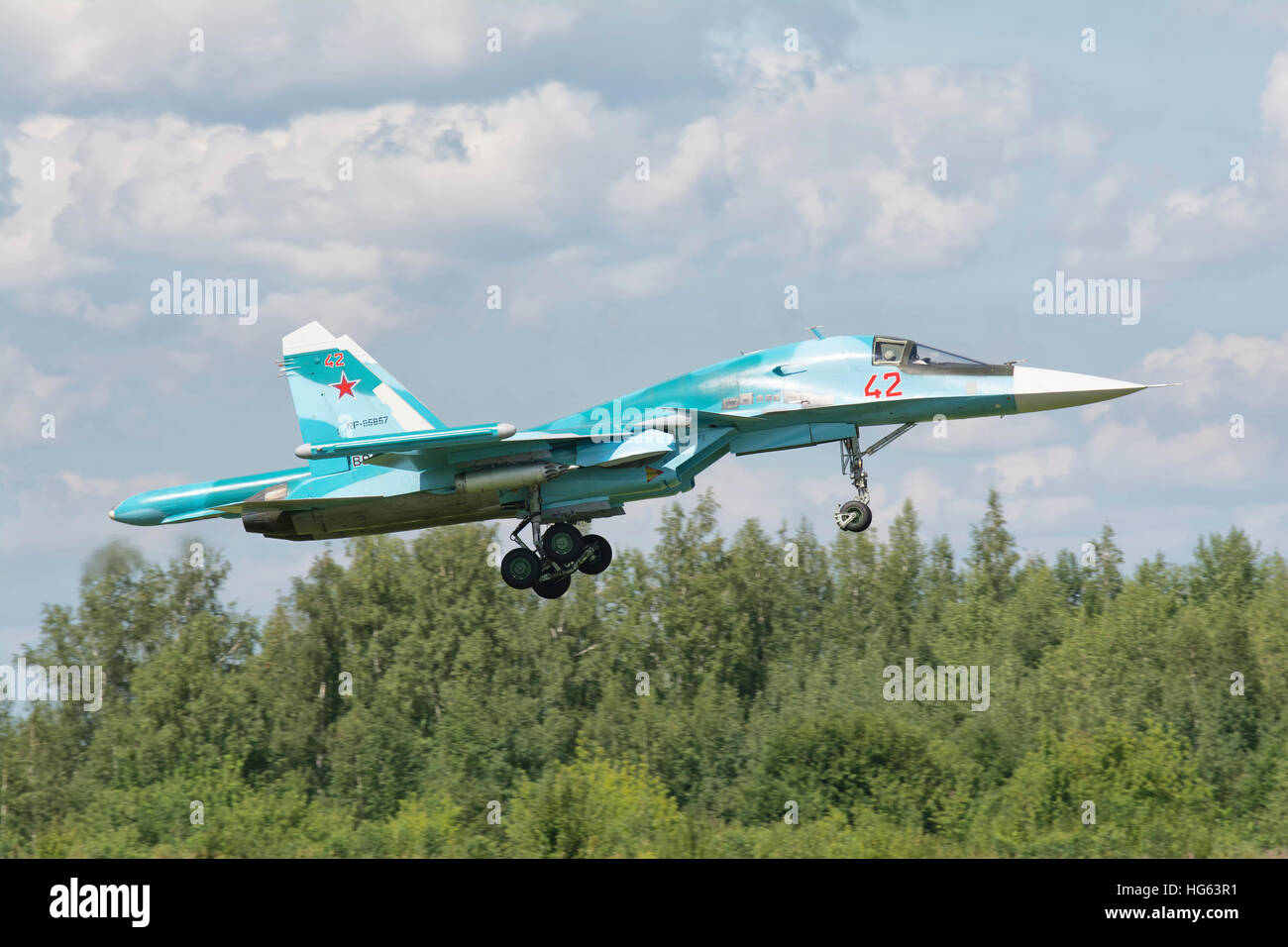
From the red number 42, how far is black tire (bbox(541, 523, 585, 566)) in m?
5.04

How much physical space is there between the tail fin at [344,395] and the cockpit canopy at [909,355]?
7.13 m

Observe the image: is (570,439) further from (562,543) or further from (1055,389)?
(1055,389)

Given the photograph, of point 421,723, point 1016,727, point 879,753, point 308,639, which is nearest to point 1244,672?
point 1016,727

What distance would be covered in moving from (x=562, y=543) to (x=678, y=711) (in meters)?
35.1

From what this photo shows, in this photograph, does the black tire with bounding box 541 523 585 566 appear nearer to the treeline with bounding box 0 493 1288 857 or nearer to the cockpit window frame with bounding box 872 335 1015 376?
the cockpit window frame with bounding box 872 335 1015 376

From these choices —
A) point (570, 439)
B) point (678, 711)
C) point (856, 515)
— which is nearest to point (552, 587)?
point (570, 439)

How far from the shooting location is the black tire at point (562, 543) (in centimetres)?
2336

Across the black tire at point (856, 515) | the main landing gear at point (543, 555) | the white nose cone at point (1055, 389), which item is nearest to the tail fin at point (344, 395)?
the main landing gear at point (543, 555)

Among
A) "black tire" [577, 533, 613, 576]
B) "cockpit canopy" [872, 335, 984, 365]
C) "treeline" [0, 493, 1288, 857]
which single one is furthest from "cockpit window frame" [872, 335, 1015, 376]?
"treeline" [0, 493, 1288, 857]

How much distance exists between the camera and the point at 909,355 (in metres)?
22.2

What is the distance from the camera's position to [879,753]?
158 ft

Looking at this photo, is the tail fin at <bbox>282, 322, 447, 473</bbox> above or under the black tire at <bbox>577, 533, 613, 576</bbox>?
above

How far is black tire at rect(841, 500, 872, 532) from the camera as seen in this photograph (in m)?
21.5

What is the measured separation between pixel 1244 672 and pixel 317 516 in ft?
138
